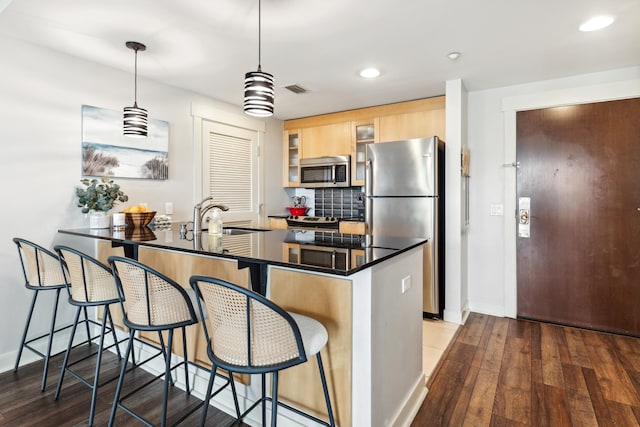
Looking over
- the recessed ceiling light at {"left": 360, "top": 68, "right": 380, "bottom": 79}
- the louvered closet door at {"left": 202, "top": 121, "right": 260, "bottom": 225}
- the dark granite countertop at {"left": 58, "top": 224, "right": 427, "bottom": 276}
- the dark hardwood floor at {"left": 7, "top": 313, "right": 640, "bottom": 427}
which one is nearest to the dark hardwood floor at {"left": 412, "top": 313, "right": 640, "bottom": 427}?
the dark hardwood floor at {"left": 7, "top": 313, "right": 640, "bottom": 427}

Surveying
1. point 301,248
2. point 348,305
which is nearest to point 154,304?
point 301,248

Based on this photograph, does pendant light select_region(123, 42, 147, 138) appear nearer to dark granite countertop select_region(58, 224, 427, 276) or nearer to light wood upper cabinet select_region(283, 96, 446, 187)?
dark granite countertop select_region(58, 224, 427, 276)

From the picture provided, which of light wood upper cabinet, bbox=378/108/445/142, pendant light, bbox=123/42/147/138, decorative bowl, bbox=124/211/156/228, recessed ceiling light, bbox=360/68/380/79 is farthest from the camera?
light wood upper cabinet, bbox=378/108/445/142

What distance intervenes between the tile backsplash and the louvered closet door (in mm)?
948

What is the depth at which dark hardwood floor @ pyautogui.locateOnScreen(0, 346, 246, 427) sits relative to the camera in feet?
6.13

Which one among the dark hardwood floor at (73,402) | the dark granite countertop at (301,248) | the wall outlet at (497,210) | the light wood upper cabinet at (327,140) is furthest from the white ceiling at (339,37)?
the dark hardwood floor at (73,402)

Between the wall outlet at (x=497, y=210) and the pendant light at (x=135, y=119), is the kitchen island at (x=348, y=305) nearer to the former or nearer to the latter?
→ the pendant light at (x=135, y=119)

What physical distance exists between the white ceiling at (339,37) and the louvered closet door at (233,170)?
692 millimetres

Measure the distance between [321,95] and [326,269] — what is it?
2.84 m

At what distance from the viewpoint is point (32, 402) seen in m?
Answer: 2.04

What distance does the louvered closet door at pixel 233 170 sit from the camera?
3797mm

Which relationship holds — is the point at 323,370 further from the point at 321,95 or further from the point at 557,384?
the point at 321,95

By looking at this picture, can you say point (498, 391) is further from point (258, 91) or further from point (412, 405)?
point (258, 91)

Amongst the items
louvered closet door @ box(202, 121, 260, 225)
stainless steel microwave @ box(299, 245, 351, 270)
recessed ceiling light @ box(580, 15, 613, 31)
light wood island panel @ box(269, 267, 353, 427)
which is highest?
recessed ceiling light @ box(580, 15, 613, 31)
